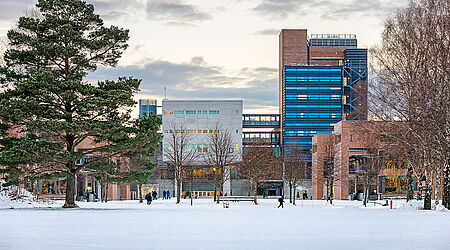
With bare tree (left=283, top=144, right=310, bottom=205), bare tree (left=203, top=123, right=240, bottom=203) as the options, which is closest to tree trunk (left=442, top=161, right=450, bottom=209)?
bare tree (left=283, top=144, right=310, bottom=205)

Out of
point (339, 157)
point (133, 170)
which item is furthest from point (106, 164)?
point (339, 157)

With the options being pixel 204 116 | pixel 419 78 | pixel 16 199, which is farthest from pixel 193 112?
pixel 419 78

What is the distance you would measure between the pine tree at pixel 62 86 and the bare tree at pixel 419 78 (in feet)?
60.1

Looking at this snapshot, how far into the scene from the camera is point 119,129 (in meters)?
41.6

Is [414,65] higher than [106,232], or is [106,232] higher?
[414,65]

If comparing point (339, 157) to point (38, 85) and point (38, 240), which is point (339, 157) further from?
point (38, 240)

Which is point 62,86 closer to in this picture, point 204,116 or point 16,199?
point 16,199

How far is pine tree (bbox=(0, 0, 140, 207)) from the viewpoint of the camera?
40.2 meters

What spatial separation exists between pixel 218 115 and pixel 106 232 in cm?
11016

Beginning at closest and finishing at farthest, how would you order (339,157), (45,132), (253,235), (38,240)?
(38,240)
(253,235)
(45,132)
(339,157)

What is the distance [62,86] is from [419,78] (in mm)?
23391

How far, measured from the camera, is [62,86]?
133 ft

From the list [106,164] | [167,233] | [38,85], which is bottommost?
[167,233]

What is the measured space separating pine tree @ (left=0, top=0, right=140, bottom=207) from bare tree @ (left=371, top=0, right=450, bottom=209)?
60.1ft
